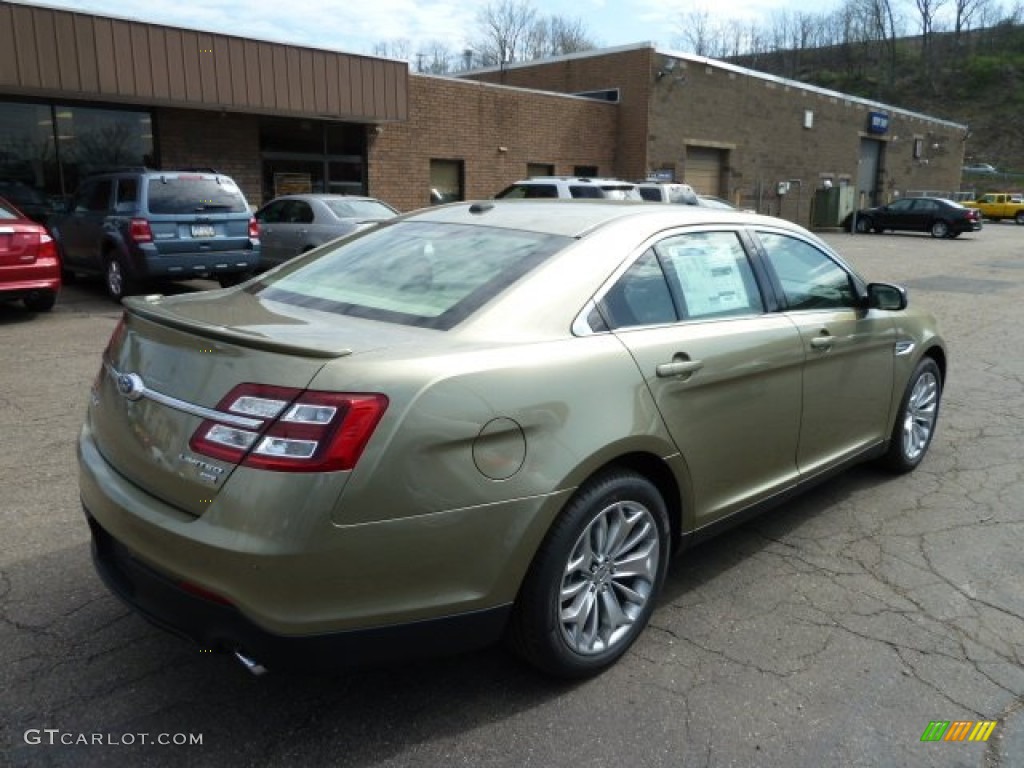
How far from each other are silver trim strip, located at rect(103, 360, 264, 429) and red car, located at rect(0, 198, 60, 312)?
7.81m

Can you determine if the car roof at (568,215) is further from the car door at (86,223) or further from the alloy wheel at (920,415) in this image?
the car door at (86,223)

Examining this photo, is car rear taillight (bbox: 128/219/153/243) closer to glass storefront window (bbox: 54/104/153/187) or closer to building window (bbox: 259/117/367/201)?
glass storefront window (bbox: 54/104/153/187)

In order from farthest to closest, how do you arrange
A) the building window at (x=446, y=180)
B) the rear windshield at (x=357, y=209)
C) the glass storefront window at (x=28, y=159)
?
the building window at (x=446, y=180) → the glass storefront window at (x=28, y=159) → the rear windshield at (x=357, y=209)

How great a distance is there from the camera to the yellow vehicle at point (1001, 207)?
46.3m

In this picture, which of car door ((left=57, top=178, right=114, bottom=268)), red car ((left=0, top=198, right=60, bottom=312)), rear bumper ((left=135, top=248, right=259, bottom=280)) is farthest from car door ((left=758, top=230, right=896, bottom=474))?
car door ((left=57, top=178, right=114, bottom=268))

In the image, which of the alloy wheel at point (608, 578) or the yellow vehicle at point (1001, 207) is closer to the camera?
the alloy wheel at point (608, 578)

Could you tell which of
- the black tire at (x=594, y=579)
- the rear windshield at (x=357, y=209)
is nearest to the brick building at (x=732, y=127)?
the rear windshield at (x=357, y=209)

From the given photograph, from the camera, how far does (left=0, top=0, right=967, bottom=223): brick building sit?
13617 mm

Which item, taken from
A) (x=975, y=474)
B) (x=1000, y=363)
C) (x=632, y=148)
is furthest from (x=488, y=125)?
(x=975, y=474)

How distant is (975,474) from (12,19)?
45.4 ft

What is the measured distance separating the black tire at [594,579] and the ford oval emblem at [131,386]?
1.32m

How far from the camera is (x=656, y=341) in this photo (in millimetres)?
3027

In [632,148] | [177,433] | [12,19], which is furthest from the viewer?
[632,148]

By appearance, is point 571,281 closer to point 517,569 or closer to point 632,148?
point 517,569
